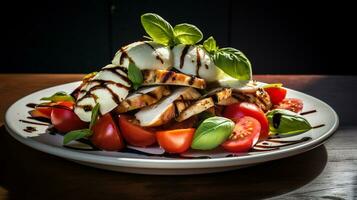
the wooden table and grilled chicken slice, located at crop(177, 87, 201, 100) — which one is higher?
grilled chicken slice, located at crop(177, 87, 201, 100)

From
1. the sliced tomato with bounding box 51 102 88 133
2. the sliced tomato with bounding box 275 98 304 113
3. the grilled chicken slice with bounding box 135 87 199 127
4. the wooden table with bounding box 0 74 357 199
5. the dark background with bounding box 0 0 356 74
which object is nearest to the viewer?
the wooden table with bounding box 0 74 357 199

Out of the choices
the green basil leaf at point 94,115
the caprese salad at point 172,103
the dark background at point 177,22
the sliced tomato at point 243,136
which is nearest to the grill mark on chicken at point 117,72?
the caprese salad at point 172,103

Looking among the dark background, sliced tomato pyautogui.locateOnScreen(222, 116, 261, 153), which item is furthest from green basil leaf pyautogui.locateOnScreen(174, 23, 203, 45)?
the dark background

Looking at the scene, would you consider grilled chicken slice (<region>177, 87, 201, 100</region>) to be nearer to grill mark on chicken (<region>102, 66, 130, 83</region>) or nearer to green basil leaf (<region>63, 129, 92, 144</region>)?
grill mark on chicken (<region>102, 66, 130, 83</region>)

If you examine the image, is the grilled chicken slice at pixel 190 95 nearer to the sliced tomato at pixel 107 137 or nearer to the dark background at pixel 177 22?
the sliced tomato at pixel 107 137

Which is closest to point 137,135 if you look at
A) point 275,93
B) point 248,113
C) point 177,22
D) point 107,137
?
point 107,137

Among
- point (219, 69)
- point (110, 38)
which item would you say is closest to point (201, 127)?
point (219, 69)
